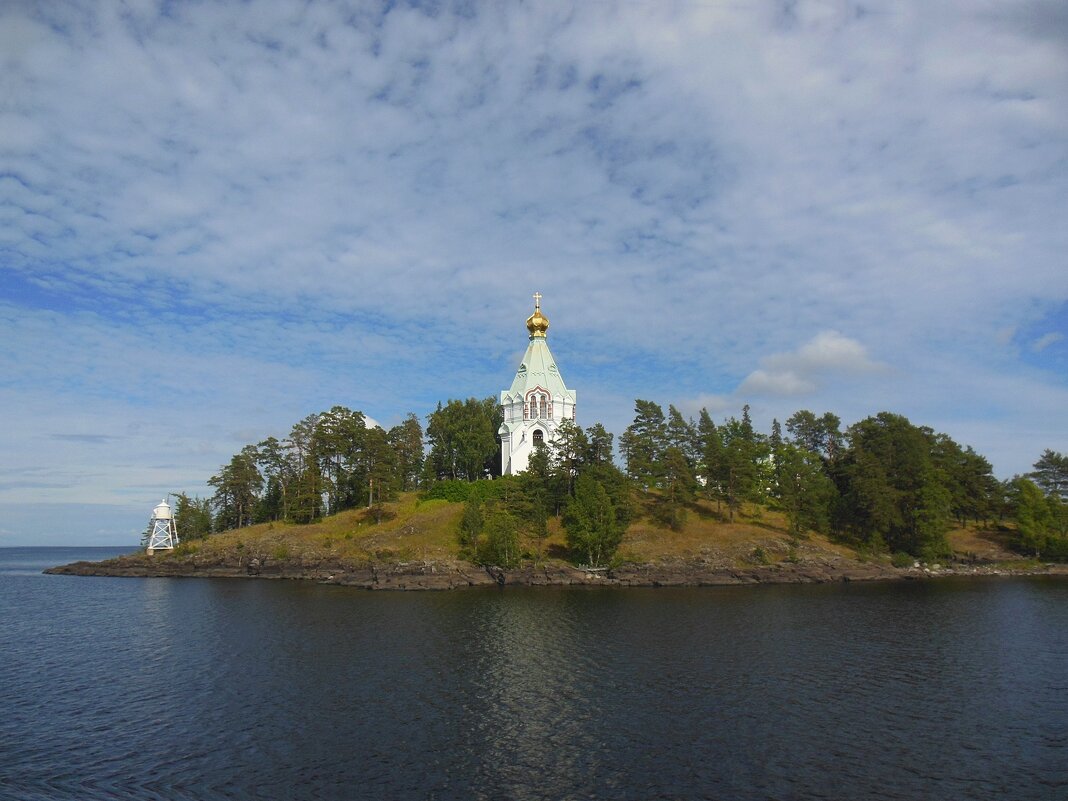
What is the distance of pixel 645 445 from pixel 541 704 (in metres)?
63.9

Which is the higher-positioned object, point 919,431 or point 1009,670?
point 919,431

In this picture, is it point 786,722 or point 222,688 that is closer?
point 786,722

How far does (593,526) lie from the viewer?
7688 centimetres

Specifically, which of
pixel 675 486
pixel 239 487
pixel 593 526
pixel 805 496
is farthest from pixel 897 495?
pixel 239 487

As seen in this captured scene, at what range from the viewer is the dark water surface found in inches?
901

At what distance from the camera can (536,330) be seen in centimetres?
10331

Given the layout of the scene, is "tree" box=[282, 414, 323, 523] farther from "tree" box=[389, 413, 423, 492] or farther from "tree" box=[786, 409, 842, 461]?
"tree" box=[786, 409, 842, 461]

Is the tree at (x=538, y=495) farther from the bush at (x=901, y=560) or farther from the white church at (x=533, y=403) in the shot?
the bush at (x=901, y=560)

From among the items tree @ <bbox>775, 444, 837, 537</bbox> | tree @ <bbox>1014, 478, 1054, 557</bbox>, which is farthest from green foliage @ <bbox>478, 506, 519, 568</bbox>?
tree @ <bbox>1014, 478, 1054, 557</bbox>

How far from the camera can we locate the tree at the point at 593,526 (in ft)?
251

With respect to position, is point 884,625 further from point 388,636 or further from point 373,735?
point 373,735

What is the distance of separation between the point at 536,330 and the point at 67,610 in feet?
216

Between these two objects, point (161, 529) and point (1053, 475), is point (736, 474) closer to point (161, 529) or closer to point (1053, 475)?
point (1053, 475)

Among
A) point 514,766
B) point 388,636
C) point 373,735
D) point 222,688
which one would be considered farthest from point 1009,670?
point 222,688
